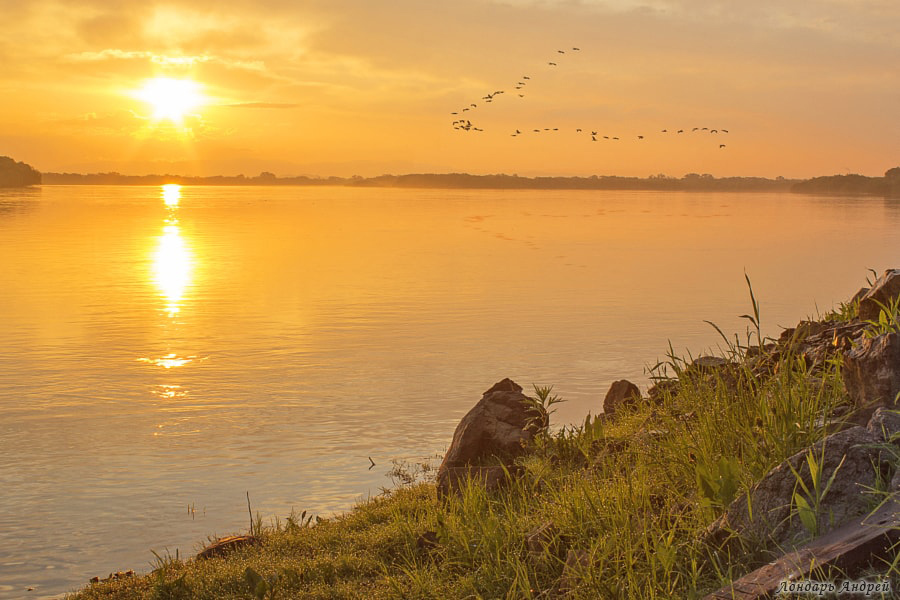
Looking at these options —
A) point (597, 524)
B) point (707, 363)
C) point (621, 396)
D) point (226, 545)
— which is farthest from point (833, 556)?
point (621, 396)

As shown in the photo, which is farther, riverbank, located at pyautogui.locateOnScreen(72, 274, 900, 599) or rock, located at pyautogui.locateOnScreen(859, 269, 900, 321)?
rock, located at pyautogui.locateOnScreen(859, 269, 900, 321)

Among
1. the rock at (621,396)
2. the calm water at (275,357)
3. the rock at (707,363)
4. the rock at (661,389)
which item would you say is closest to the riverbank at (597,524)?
the rock at (707,363)

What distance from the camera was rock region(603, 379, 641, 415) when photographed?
11867 mm

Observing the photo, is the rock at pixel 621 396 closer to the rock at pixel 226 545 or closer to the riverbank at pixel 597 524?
the riverbank at pixel 597 524

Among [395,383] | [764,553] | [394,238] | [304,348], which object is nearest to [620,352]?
[395,383]

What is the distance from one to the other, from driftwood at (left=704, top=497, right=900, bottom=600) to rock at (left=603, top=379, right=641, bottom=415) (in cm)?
662

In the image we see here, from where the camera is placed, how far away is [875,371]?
6.85 metres

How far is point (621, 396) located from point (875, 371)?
539 cm

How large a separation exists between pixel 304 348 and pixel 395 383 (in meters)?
4.33

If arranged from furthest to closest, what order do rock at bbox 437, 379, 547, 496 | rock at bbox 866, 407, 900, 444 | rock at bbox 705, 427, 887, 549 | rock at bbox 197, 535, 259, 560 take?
rock at bbox 437, 379, 547, 496 → rock at bbox 197, 535, 259, 560 → rock at bbox 866, 407, 900, 444 → rock at bbox 705, 427, 887, 549

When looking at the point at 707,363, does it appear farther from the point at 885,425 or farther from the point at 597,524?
the point at 885,425

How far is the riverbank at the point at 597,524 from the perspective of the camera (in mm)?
5930

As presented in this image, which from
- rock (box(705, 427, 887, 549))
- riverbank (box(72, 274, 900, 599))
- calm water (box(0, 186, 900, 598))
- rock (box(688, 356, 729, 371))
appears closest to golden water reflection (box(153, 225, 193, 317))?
calm water (box(0, 186, 900, 598))

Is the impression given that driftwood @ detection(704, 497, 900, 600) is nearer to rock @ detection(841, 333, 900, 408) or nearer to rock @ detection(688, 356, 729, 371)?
rock @ detection(841, 333, 900, 408)
